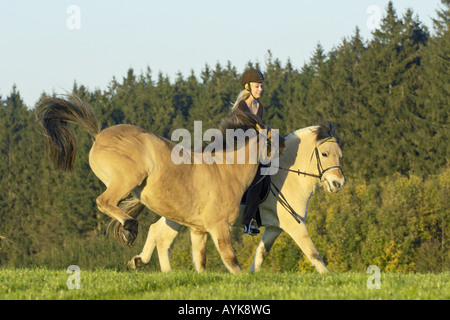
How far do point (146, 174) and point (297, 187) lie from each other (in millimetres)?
3630

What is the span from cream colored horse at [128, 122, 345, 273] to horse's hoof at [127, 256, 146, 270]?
0.56 metres

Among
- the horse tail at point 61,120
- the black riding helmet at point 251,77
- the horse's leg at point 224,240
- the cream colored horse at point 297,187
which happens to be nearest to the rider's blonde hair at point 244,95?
the black riding helmet at point 251,77

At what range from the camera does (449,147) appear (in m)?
50.2

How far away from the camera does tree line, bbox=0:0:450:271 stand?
45500 mm

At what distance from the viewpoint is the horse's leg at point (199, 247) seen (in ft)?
37.1

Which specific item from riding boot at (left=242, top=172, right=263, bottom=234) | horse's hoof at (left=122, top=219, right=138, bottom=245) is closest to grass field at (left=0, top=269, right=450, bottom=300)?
horse's hoof at (left=122, top=219, right=138, bottom=245)

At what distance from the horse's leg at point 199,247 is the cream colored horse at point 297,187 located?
0.66m

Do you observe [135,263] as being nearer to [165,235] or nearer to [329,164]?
[165,235]

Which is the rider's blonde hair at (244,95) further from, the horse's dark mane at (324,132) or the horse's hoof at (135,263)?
the horse's hoof at (135,263)

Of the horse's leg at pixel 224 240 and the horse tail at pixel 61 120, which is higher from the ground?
→ the horse tail at pixel 61 120

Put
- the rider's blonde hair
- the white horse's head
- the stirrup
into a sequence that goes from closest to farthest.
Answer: the stirrup, the rider's blonde hair, the white horse's head

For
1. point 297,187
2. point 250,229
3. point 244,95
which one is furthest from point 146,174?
point 297,187

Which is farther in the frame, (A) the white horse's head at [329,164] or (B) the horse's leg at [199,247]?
(A) the white horse's head at [329,164]

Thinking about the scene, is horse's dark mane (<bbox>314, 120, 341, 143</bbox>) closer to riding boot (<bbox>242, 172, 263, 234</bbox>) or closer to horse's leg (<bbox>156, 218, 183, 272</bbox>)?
riding boot (<bbox>242, 172, 263, 234</bbox>)
